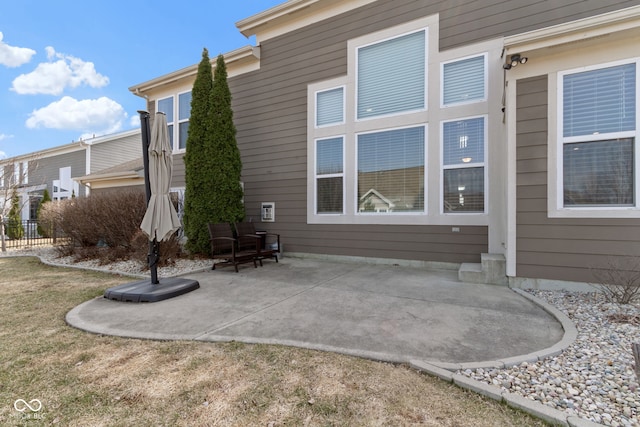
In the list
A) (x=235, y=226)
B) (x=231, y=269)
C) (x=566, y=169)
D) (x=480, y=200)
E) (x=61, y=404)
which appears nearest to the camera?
(x=61, y=404)

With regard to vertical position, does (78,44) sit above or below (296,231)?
above

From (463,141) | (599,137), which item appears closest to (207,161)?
(463,141)

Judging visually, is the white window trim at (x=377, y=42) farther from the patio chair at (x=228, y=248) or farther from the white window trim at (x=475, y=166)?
the patio chair at (x=228, y=248)

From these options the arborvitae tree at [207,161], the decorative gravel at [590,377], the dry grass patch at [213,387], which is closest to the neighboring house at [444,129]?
the arborvitae tree at [207,161]

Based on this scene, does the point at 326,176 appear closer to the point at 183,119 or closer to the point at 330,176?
the point at 330,176

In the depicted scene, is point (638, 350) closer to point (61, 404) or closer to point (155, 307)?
point (61, 404)

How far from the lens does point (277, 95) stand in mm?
8273

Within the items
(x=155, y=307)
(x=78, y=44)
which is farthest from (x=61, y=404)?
(x=78, y=44)

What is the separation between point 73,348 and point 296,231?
18.0 feet

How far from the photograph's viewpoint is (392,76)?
6.80 metres

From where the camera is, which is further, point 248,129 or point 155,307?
point 248,129

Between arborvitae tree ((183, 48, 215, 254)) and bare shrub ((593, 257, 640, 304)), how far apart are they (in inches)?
296

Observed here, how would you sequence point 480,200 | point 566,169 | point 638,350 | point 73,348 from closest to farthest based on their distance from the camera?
point 638,350 < point 73,348 < point 566,169 < point 480,200

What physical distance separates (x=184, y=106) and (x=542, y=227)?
10.3 metres
